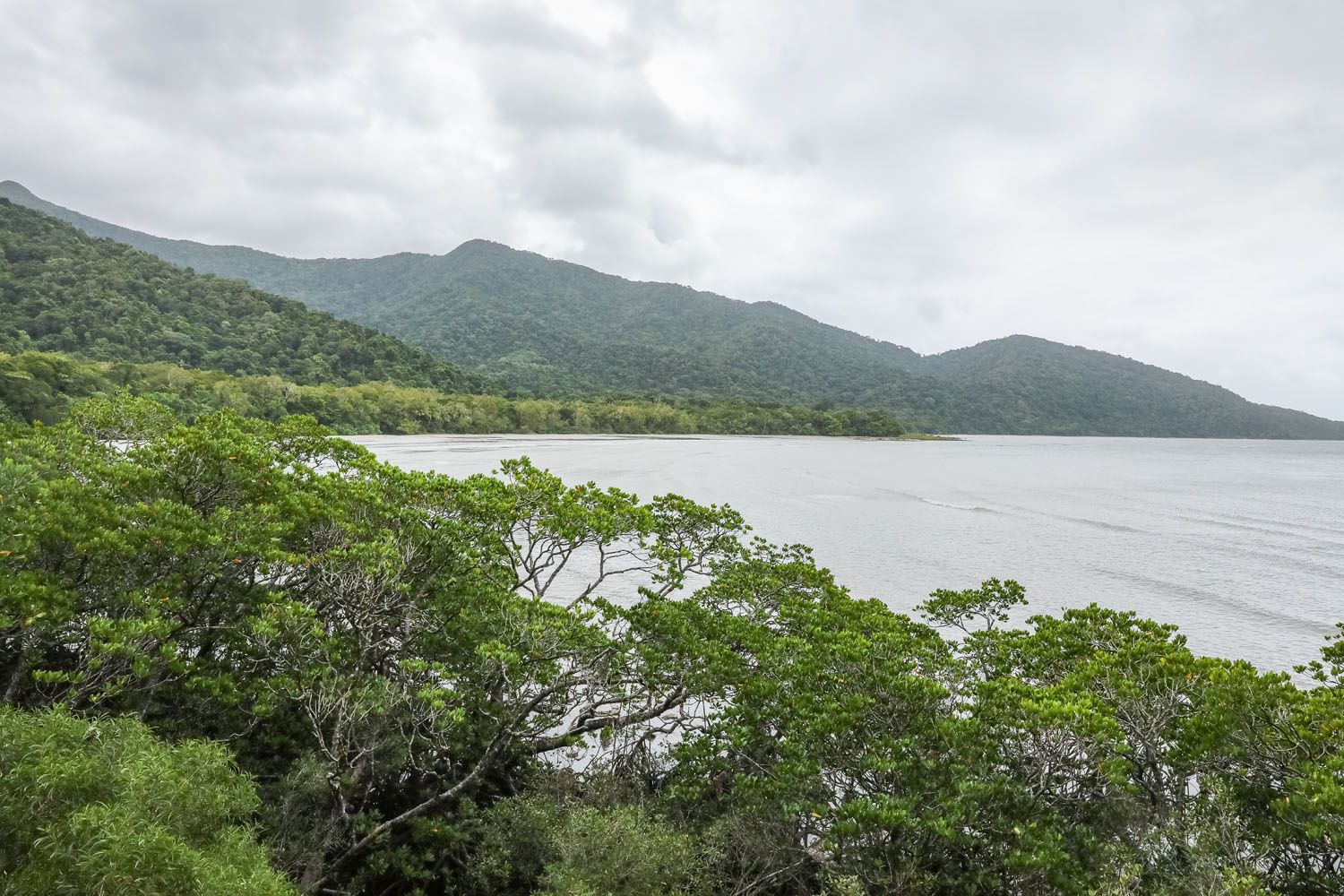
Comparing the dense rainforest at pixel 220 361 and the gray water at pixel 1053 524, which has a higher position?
the dense rainforest at pixel 220 361

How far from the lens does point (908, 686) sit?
8062 millimetres

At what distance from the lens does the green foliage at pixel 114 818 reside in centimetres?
499

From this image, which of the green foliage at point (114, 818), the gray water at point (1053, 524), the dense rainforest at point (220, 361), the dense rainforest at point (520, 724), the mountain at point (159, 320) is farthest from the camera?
→ the mountain at point (159, 320)

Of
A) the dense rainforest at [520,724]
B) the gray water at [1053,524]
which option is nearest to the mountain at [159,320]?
the gray water at [1053,524]

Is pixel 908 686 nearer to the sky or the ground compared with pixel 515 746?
nearer to the sky

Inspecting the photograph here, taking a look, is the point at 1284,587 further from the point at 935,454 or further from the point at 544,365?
the point at 544,365

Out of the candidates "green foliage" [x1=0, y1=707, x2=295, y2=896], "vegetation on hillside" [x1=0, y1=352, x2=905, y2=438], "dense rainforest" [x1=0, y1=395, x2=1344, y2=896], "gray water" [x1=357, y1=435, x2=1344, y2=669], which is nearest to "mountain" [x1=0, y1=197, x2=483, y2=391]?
"vegetation on hillside" [x1=0, y1=352, x2=905, y2=438]

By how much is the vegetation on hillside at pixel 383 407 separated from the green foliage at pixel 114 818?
12.3m

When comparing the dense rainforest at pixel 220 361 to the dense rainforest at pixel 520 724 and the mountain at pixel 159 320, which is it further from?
the dense rainforest at pixel 520 724

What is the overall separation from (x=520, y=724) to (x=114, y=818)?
5.03 meters

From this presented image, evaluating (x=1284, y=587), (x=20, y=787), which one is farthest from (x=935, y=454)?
Answer: (x=20, y=787)

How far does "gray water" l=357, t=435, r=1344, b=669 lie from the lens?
900 inches

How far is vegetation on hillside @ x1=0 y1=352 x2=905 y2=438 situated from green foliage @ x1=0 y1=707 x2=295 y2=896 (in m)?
12.3

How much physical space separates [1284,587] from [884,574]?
1452 cm
